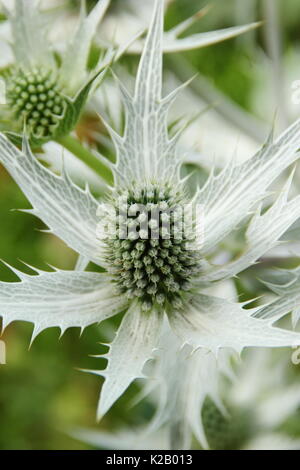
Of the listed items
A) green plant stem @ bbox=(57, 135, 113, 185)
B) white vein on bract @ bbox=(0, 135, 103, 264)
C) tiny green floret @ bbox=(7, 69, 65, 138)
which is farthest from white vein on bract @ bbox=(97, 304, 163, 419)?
tiny green floret @ bbox=(7, 69, 65, 138)

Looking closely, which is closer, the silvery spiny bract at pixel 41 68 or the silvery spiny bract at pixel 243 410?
the silvery spiny bract at pixel 41 68

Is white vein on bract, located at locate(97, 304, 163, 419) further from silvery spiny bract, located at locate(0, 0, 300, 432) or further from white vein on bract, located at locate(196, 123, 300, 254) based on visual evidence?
white vein on bract, located at locate(196, 123, 300, 254)

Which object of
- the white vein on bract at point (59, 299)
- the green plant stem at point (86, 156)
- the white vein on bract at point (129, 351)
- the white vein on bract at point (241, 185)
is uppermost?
the green plant stem at point (86, 156)

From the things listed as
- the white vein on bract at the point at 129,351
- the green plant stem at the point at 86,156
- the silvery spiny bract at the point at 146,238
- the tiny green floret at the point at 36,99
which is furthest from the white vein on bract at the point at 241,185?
the tiny green floret at the point at 36,99

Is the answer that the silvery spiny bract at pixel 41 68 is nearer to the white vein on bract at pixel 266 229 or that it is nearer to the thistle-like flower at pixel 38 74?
the thistle-like flower at pixel 38 74

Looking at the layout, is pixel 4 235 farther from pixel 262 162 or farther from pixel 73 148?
pixel 262 162
